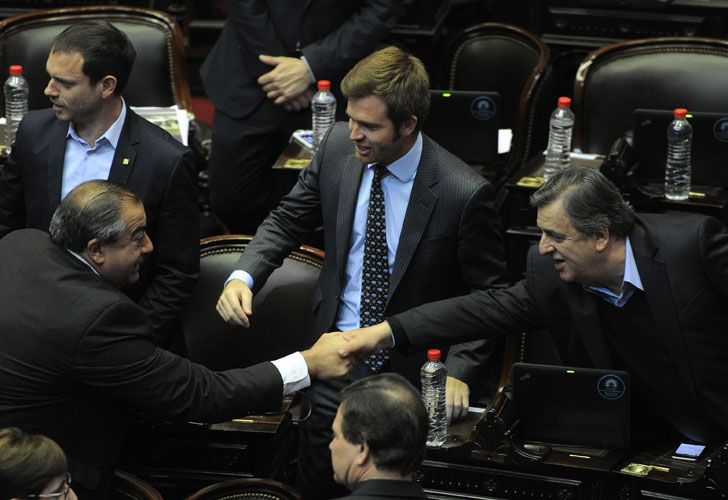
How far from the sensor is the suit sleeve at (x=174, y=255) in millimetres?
3863

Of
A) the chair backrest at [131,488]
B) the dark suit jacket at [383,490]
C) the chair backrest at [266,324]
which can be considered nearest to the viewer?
the dark suit jacket at [383,490]

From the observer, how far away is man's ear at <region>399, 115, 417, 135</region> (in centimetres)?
350

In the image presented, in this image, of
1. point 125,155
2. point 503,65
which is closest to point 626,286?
point 125,155

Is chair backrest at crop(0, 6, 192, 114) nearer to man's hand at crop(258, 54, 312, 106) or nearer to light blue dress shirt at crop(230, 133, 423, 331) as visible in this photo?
man's hand at crop(258, 54, 312, 106)

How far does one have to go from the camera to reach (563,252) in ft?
10.6

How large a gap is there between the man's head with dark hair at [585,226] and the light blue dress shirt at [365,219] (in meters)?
0.43

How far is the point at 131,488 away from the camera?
3.19 metres

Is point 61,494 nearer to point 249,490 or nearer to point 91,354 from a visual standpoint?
point 91,354

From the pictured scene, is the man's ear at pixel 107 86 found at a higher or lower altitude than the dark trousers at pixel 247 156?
higher

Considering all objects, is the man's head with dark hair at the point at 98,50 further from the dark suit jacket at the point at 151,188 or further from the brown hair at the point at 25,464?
the brown hair at the point at 25,464

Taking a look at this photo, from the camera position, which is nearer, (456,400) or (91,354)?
(91,354)

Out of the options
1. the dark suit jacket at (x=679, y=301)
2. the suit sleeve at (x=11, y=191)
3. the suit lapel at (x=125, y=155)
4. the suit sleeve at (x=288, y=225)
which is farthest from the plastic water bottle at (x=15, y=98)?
the dark suit jacket at (x=679, y=301)

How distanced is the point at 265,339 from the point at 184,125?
3.43 ft

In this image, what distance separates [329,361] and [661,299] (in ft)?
2.74
